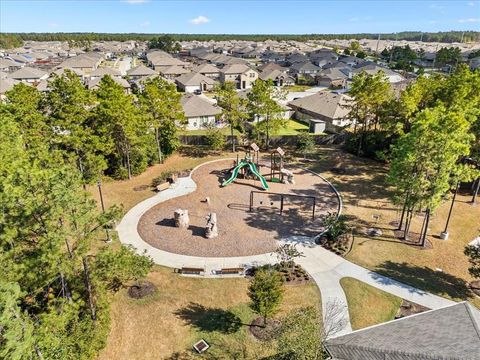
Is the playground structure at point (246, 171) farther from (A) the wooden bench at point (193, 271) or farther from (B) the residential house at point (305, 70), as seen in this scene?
(B) the residential house at point (305, 70)

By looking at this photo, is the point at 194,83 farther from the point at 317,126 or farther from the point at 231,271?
the point at 231,271

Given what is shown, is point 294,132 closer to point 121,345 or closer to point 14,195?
point 121,345

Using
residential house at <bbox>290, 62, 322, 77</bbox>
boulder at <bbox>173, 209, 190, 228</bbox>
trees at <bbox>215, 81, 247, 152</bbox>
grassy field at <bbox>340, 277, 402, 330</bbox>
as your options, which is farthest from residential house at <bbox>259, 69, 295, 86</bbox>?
grassy field at <bbox>340, 277, 402, 330</bbox>

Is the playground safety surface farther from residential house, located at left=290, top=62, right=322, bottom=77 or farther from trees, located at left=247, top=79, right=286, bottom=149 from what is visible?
residential house, located at left=290, top=62, right=322, bottom=77

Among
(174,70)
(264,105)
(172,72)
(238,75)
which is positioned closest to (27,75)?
(172,72)

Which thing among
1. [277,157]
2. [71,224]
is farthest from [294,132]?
[71,224]

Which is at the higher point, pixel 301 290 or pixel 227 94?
pixel 227 94

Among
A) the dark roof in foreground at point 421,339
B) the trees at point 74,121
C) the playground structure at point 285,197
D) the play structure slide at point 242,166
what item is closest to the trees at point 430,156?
the playground structure at point 285,197
